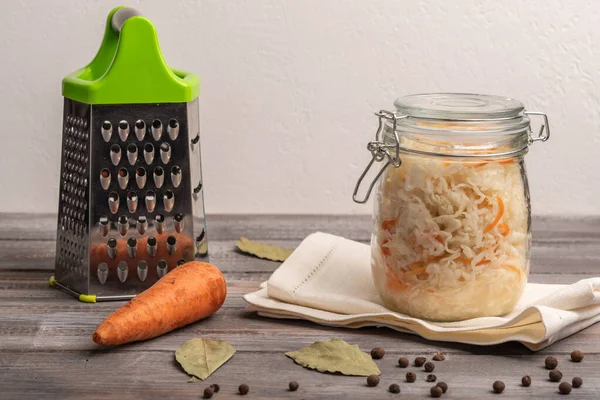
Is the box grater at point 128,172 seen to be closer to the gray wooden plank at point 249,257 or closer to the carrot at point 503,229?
the gray wooden plank at point 249,257

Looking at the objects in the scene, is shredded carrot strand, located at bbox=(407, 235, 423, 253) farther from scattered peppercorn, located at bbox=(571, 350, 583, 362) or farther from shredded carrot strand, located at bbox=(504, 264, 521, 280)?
scattered peppercorn, located at bbox=(571, 350, 583, 362)

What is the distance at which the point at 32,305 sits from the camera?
1361mm

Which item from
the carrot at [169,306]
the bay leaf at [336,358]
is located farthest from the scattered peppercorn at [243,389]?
the carrot at [169,306]

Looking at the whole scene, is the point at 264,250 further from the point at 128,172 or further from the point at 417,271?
the point at 417,271

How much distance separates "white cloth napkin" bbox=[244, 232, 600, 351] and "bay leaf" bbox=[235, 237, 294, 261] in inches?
5.0

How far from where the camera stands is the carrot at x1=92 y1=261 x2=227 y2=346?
1167 millimetres

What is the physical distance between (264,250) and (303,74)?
575 millimetres

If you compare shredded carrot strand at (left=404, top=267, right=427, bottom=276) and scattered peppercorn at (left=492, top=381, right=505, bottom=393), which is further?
shredded carrot strand at (left=404, top=267, right=427, bottom=276)

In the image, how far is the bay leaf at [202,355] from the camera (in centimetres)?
110

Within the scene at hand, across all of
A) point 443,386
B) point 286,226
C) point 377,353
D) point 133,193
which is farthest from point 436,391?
point 286,226

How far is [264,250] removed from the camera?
1.67 meters

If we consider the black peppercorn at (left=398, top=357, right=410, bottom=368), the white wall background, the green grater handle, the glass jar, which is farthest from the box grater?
the white wall background

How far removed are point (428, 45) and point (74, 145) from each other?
3.31 feet

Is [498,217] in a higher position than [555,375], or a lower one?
higher
